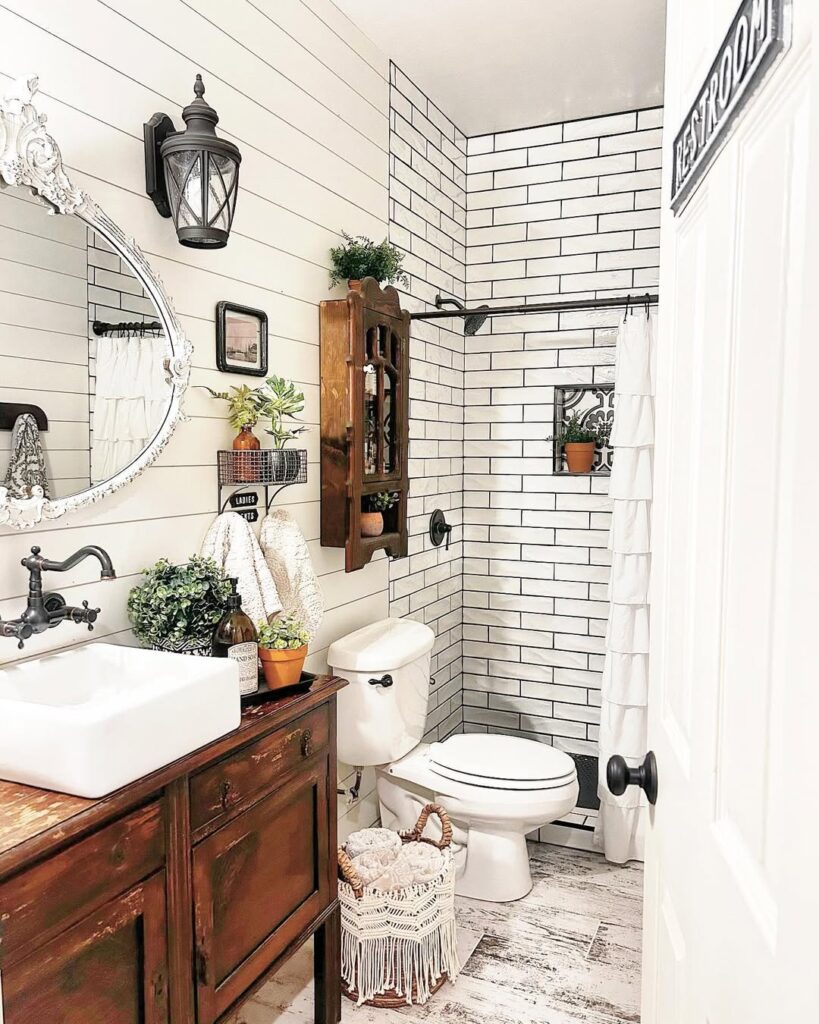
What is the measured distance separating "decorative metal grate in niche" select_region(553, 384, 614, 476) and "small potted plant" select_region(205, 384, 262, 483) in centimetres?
172

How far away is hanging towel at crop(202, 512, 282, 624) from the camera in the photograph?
202 centimetres

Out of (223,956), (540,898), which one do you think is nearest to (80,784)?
(223,956)

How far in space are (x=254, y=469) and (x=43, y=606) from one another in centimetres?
67

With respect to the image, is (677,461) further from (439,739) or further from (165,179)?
(439,739)

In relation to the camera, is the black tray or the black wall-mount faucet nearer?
the black wall-mount faucet

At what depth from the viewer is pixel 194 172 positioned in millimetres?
1762

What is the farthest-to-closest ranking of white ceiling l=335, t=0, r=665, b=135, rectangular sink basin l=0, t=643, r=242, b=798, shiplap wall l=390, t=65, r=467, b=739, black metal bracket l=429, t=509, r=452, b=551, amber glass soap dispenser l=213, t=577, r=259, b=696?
black metal bracket l=429, t=509, r=452, b=551, shiplap wall l=390, t=65, r=467, b=739, white ceiling l=335, t=0, r=665, b=135, amber glass soap dispenser l=213, t=577, r=259, b=696, rectangular sink basin l=0, t=643, r=242, b=798

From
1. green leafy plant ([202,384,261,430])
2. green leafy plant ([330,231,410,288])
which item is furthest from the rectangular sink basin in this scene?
green leafy plant ([330,231,410,288])

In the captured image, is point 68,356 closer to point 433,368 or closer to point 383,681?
point 383,681

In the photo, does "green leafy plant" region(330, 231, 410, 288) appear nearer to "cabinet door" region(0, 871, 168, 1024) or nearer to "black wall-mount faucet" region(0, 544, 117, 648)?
"black wall-mount faucet" region(0, 544, 117, 648)

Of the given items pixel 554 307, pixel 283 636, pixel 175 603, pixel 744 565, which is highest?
pixel 554 307

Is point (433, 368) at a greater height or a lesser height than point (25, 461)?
greater

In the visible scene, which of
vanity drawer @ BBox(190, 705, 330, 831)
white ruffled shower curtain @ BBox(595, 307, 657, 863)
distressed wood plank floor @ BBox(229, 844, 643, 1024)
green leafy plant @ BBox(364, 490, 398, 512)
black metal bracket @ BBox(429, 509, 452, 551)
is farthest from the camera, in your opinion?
black metal bracket @ BBox(429, 509, 452, 551)

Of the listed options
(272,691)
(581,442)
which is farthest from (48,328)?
(581,442)
